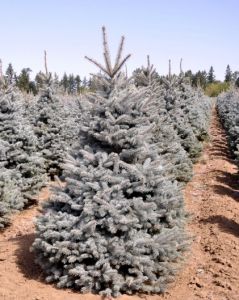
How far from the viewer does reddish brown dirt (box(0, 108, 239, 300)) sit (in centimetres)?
577

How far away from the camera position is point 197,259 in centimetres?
782

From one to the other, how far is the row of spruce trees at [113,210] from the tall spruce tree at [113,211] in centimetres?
1

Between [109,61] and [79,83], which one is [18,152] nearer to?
[109,61]

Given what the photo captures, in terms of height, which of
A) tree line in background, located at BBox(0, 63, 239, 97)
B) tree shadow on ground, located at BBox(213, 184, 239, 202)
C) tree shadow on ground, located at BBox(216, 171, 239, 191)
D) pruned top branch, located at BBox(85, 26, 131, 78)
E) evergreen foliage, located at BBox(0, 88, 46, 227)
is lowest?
tree shadow on ground, located at BBox(213, 184, 239, 202)

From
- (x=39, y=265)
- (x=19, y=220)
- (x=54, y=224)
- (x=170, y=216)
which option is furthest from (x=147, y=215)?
(x=19, y=220)


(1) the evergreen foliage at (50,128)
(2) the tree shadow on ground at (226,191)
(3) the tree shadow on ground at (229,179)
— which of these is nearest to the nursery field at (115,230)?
(2) the tree shadow on ground at (226,191)

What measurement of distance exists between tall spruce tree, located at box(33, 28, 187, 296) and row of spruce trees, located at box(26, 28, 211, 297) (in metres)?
0.01

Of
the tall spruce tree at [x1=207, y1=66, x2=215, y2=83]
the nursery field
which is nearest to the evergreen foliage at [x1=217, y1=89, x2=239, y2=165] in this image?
the nursery field

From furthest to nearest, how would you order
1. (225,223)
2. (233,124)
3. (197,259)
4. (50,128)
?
(233,124)
(50,128)
(225,223)
(197,259)

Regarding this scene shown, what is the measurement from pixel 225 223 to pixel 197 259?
2.17 metres

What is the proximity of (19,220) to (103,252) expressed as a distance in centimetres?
519

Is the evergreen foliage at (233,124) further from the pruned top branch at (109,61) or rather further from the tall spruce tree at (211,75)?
the tall spruce tree at (211,75)

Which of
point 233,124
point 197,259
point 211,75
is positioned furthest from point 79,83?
point 197,259

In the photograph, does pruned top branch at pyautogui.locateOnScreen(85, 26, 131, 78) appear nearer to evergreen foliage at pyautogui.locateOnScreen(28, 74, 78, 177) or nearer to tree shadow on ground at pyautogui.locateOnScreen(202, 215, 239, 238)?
tree shadow on ground at pyautogui.locateOnScreen(202, 215, 239, 238)
